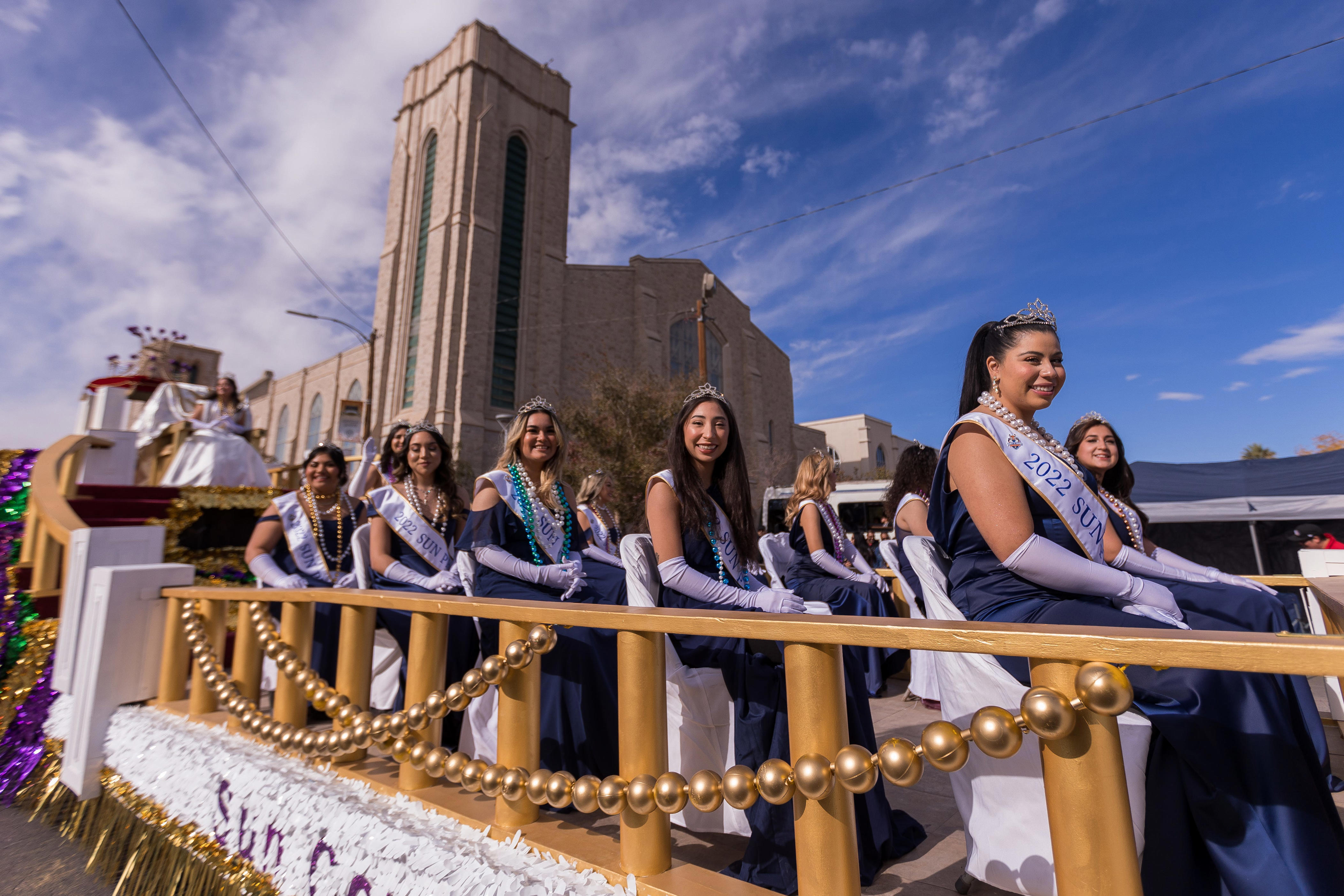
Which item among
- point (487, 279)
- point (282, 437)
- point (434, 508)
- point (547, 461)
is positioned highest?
point (487, 279)

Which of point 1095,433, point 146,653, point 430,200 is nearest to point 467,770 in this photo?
point 146,653

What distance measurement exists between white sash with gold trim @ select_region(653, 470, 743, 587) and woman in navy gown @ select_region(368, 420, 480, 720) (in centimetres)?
120

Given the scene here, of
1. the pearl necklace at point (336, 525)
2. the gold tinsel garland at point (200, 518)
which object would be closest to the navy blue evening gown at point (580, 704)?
the pearl necklace at point (336, 525)

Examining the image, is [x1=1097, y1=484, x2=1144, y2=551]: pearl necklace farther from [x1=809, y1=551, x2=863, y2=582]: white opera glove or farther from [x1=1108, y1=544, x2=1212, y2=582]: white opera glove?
[x1=809, y1=551, x2=863, y2=582]: white opera glove

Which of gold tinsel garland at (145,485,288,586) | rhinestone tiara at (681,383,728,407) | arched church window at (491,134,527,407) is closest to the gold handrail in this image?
rhinestone tiara at (681,383,728,407)

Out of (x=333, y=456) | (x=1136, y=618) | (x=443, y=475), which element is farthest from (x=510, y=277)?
(x=1136, y=618)

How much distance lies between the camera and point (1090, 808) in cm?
89

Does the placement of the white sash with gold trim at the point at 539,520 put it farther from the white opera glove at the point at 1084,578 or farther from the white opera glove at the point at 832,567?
the white opera glove at the point at 832,567

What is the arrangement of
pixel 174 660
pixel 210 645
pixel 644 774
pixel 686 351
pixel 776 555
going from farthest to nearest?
1. pixel 686 351
2. pixel 776 555
3. pixel 174 660
4. pixel 210 645
5. pixel 644 774

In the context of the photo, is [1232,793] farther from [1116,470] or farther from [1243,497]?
[1243,497]

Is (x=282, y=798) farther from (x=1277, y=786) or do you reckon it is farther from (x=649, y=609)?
(x=1277, y=786)

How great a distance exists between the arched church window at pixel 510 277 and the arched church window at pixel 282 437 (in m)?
17.9

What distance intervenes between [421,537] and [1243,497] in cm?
1165

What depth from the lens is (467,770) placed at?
1.54 metres
